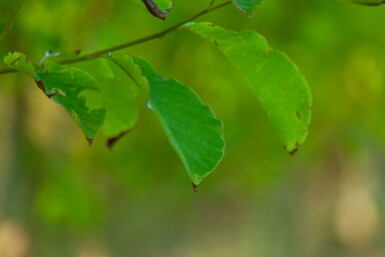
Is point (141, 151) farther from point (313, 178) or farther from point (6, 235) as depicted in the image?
point (313, 178)

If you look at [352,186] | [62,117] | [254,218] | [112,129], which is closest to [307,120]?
[112,129]

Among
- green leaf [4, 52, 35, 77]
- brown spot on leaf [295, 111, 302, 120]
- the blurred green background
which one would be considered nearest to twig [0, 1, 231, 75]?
green leaf [4, 52, 35, 77]

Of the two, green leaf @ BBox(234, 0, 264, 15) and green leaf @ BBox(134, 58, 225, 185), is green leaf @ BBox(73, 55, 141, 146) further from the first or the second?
green leaf @ BBox(234, 0, 264, 15)

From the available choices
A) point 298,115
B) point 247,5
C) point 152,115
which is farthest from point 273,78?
point 152,115

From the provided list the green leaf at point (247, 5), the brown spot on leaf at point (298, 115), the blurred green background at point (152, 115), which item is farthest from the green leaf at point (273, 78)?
the blurred green background at point (152, 115)

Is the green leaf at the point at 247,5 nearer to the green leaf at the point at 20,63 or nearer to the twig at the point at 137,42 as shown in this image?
the twig at the point at 137,42

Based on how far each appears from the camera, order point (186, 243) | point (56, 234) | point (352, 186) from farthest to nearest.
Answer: point (186, 243) → point (352, 186) → point (56, 234)

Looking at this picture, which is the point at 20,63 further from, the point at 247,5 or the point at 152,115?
the point at 152,115
